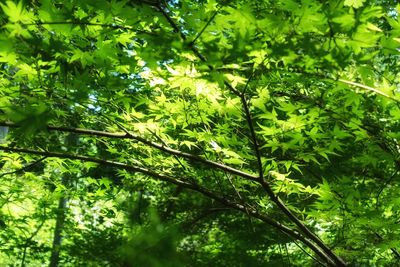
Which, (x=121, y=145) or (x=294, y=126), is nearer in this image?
(x=294, y=126)

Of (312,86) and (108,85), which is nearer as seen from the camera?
(108,85)

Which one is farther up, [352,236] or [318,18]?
[318,18]

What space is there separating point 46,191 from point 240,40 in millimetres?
4057

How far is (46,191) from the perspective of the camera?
4.95 meters

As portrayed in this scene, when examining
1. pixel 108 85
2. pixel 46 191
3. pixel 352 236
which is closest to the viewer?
pixel 108 85

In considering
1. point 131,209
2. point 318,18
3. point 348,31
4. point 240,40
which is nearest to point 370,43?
point 348,31

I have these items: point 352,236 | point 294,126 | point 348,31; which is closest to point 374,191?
point 352,236

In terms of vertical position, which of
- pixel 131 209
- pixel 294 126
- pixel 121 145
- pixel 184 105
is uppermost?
pixel 121 145

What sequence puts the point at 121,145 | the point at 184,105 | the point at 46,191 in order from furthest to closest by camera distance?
1. the point at 46,191
2. the point at 121,145
3. the point at 184,105

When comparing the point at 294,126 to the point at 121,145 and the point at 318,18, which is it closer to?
the point at 318,18

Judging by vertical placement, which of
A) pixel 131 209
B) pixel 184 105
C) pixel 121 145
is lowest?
pixel 131 209

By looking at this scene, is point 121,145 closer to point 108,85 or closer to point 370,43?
point 108,85

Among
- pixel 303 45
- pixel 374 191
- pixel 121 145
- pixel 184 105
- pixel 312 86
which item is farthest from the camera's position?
pixel 374 191

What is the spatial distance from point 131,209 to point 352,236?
5.60 feet
